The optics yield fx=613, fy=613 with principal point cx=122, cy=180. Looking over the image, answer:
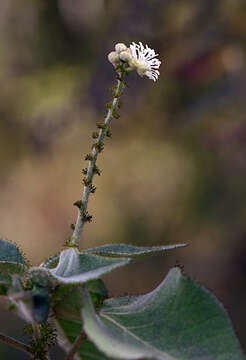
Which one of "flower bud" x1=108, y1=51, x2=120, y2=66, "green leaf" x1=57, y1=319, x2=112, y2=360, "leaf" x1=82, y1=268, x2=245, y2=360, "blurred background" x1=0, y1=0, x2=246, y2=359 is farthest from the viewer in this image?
"blurred background" x1=0, y1=0, x2=246, y2=359

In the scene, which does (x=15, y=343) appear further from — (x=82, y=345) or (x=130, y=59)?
(x=130, y=59)

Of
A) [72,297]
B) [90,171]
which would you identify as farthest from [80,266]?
[90,171]

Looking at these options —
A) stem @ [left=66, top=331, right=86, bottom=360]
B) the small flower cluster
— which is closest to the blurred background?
the small flower cluster

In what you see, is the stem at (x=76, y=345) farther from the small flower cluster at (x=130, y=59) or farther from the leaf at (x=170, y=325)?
the small flower cluster at (x=130, y=59)

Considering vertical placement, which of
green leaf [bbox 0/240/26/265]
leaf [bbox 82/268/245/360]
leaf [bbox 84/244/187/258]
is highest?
green leaf [bbox 0/240/26/265]

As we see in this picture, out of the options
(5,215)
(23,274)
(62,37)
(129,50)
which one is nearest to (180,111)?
(62,37)

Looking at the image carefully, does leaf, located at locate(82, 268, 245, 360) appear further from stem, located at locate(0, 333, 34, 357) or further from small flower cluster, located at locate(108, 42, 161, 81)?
small flower cluster, located at locate(108, 42, 161, 81)

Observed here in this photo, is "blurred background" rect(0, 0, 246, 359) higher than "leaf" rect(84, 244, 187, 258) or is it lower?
higher
